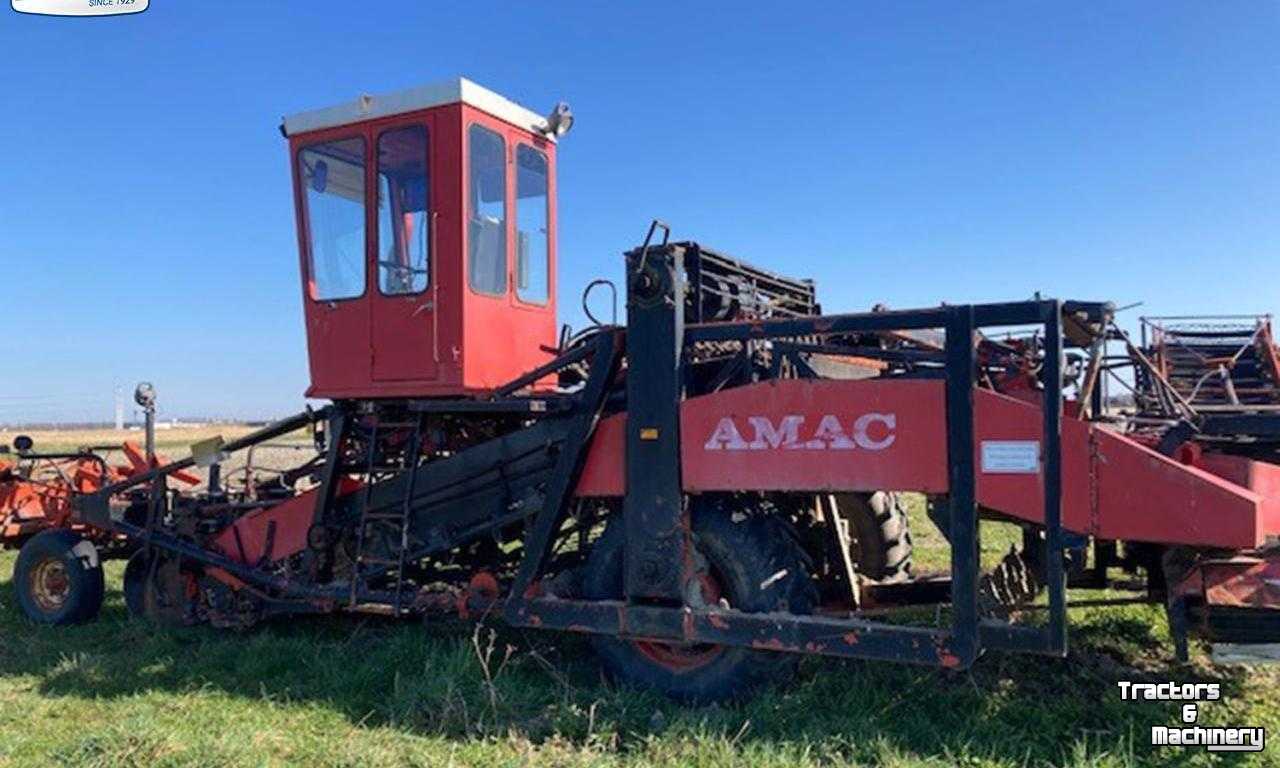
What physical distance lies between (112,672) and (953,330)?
5.01m

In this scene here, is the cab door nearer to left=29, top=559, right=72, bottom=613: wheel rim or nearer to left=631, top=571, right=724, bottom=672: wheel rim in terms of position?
left=631, top=571, right=724, bottom=672: wheel rim

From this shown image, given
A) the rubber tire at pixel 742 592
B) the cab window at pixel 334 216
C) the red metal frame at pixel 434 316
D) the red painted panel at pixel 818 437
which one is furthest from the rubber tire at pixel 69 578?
the red painted panel at pixel 818 437

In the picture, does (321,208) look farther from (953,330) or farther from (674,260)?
(953,330)

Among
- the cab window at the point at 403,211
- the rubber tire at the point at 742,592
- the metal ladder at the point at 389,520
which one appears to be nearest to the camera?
the rubber tire at the point at 742,592

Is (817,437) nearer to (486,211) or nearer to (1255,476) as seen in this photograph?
(1255,476)

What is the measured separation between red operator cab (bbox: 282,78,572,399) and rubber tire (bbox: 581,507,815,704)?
181cm

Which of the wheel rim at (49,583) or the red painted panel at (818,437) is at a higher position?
the red painted panel at (818,437)

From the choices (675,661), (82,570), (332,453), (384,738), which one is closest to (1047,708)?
(675,661)

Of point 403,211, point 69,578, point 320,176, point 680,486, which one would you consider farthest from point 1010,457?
point 69,578

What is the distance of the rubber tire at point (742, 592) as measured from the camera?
186 inches

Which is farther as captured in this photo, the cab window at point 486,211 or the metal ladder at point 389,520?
the cab window at point 486,211

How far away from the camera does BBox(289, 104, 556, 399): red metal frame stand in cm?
582

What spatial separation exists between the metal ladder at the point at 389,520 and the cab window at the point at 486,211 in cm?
92

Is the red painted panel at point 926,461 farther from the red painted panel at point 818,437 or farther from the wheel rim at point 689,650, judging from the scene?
the wheel rim at point 689,650
